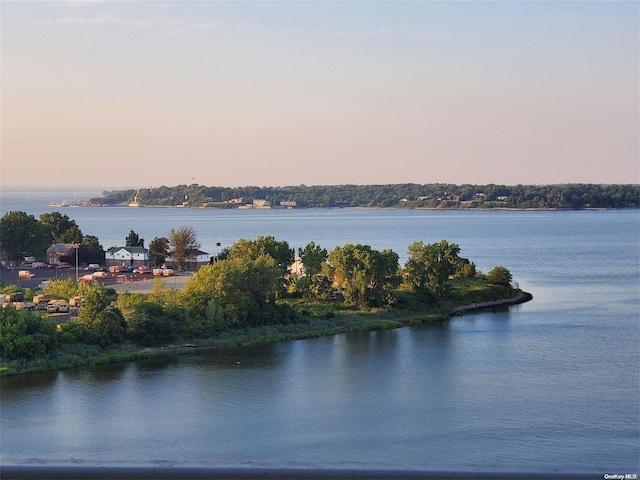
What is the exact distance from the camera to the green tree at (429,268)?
21.7 metres

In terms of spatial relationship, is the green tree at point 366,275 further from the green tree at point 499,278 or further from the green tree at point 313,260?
the green tree at point 499,278

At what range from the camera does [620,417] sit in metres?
10.6

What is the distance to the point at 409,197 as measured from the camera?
116000 millimetres

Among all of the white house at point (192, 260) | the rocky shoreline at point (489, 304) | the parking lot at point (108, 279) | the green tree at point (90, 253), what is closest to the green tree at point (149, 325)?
the parking lot at point (108, 279)

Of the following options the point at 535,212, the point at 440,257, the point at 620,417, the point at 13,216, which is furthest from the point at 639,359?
the point at 535,212

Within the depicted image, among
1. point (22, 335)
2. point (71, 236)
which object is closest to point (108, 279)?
point (71, 236)

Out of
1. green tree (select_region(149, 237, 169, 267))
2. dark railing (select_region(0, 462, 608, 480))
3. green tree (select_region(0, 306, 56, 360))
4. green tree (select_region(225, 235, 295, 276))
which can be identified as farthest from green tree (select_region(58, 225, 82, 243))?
dark railing (select_region(0, 462, 608, 480))

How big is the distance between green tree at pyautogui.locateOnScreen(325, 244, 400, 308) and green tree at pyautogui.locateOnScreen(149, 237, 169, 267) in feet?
33.2

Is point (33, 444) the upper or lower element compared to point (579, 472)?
lower

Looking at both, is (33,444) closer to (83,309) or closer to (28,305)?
(83,309)

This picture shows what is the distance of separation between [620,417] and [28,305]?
1260 centimetres

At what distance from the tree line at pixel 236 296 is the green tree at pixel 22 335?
0.02 meters

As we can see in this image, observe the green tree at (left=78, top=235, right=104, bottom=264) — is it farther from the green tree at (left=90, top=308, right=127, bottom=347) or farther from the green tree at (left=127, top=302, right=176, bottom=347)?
the green tree at (left=90, top=308, right=127, bottom=347)

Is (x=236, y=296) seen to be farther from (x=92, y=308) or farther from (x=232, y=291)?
(x=92, y=308)
